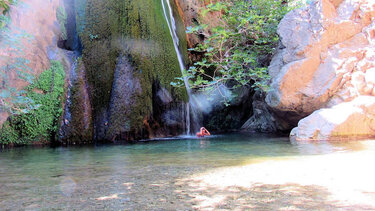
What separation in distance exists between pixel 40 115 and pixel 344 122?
7924 mm

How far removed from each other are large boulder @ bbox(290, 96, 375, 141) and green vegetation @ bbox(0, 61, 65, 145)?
22.0 ft

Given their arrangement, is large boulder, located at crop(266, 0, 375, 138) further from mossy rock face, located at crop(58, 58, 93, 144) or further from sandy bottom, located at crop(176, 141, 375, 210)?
mossy rock face, located at crop(58, 58, 93, 144)

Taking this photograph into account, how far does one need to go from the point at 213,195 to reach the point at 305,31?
24.0 ft

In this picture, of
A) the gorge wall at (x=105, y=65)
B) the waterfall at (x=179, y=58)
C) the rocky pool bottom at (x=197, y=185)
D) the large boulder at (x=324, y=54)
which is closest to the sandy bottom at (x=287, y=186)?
the rocky pool bottom at (x=197, y=185)

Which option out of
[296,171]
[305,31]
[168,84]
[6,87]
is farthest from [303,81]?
[6,87]

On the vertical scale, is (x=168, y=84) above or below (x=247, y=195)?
above

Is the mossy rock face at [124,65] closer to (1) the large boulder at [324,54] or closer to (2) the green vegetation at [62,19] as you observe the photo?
(2) the green vegetation at [62,19]

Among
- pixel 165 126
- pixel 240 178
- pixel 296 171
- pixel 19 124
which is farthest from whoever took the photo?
pixel 165 126

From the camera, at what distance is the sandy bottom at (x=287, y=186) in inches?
81.0

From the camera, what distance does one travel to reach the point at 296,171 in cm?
319

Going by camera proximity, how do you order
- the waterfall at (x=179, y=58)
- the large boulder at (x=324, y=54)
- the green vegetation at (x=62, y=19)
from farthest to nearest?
the waterfall at (x=179, y=58) < the green vegetation at (x=62, y=19) < the large boulder at (x=324, y=54)

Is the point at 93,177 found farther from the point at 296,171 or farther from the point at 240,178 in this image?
the point at 296,171

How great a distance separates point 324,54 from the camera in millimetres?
8016

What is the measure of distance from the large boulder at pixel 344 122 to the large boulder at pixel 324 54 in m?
0.51
